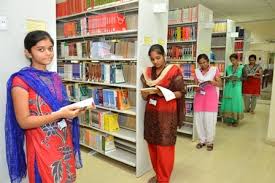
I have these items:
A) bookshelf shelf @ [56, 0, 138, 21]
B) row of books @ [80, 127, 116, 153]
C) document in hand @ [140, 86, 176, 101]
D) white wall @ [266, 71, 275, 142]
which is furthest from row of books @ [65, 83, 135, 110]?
white wall @ [266, 71, 275, 142]

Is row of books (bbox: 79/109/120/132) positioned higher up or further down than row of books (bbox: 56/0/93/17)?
further down

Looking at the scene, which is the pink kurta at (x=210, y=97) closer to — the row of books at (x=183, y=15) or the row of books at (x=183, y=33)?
the row of books at (x=183, y=33)

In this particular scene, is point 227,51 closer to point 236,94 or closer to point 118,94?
point 236,94

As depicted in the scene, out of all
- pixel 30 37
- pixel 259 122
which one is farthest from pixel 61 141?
pixel 259 122

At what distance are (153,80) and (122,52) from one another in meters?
0.74

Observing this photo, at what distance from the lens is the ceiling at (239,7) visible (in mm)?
6867

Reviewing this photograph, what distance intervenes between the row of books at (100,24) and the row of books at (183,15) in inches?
61.5

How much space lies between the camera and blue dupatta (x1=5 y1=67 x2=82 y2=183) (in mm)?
1324

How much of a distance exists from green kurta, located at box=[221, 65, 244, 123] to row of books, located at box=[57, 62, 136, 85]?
270 centimetres

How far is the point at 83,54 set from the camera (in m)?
3.62

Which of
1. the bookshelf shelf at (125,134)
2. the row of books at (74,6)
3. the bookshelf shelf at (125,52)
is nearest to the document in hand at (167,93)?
the bookshelf shelf at (125,52)

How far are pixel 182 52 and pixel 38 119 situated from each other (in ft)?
11.5

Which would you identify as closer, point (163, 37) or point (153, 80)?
point (153, 80)

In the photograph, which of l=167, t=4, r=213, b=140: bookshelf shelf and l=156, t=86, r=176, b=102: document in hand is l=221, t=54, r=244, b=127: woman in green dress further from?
l=156, t=86, r=176, b=102: document in hand
